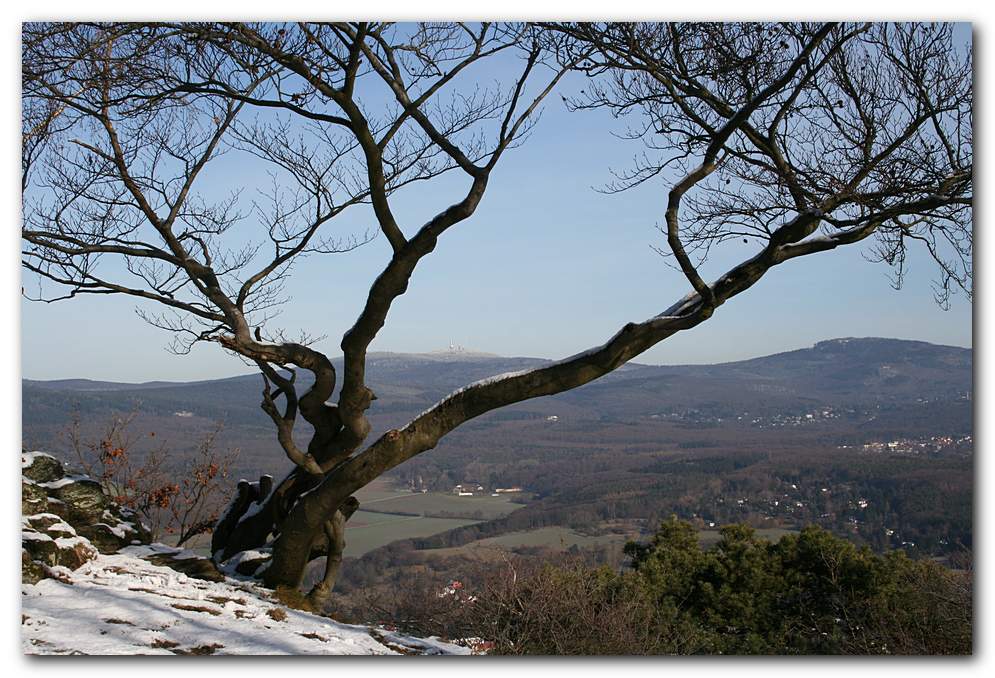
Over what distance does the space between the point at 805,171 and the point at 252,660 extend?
11.4ft

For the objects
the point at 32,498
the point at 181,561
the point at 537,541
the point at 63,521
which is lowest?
the point at 537,541

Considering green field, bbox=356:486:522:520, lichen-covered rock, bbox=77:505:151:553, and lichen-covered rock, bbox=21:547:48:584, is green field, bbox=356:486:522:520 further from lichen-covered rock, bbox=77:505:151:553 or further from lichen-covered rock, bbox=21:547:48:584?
lichen-covered rock, bbox=21:547:48:584

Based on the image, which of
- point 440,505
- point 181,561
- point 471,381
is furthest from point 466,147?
point 440,505

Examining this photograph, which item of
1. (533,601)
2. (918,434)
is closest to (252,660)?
(533,601)

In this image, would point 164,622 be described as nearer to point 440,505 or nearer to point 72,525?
point 72,525

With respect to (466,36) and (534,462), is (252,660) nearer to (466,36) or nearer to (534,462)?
(466,36)

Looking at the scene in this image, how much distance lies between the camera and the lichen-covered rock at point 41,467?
3922 millimetres

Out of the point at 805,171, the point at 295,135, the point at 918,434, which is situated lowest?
the point at 918,434

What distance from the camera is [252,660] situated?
3.05 m

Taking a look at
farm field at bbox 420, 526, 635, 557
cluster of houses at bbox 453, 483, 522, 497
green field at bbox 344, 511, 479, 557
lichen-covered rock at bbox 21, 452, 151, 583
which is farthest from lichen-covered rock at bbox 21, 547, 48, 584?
cluster of houses at bbox 453, 483, 522, 497

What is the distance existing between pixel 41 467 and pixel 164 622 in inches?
58.9

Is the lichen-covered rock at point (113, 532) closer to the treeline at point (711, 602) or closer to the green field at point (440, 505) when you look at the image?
the treeline at point (711, 602)

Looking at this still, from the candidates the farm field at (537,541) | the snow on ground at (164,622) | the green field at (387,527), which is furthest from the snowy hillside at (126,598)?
the green field at (387,527)

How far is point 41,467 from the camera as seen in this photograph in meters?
3.98
